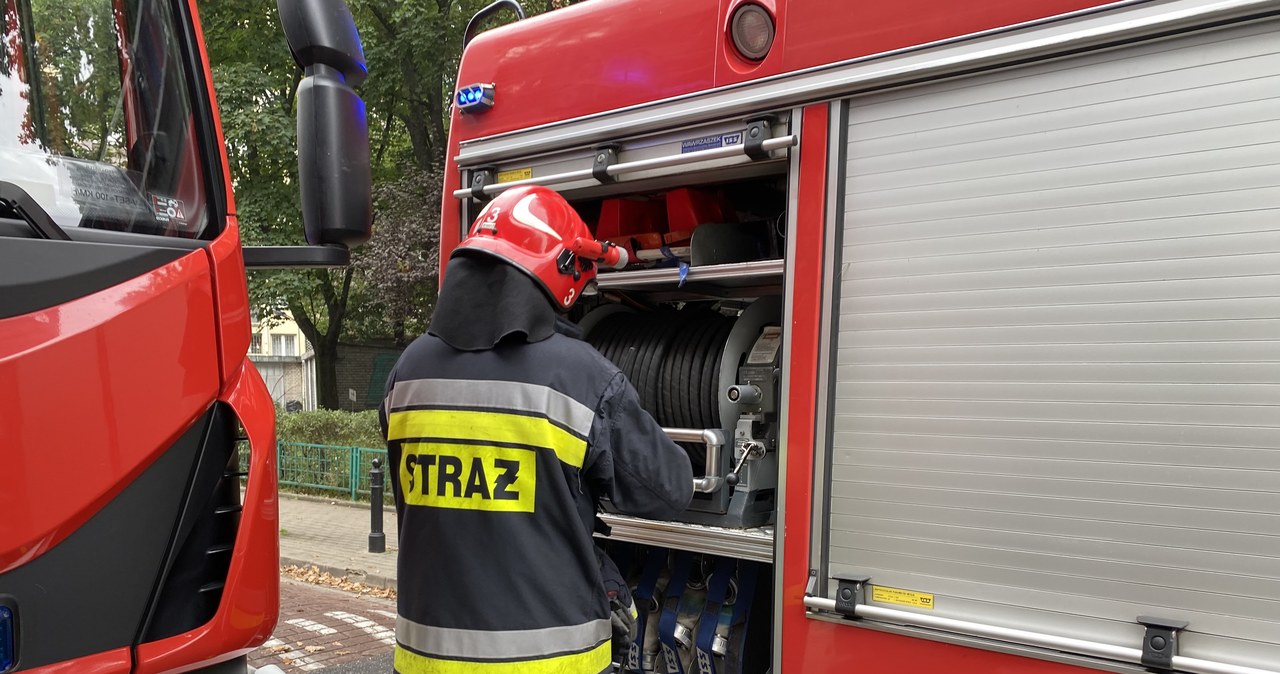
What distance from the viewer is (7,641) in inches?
65.8

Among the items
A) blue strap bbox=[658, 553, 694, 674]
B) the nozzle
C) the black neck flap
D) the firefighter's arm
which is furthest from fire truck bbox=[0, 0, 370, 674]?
blue strap bbox=[658, 553, 694, 674]

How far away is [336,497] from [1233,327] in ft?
41.0

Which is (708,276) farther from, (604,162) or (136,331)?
(136,331)

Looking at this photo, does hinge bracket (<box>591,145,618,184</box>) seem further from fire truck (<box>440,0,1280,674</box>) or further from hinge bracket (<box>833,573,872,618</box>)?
hinge bracket (<box>833,573,872,618</box>)

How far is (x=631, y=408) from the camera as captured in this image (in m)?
2.48

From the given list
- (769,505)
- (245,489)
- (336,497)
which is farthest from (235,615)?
(336,497)

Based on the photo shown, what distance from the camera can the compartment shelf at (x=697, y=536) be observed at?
2.88 m

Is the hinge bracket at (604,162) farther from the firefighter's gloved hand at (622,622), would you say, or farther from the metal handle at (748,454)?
the firefighter's gloved hand at (622,622)

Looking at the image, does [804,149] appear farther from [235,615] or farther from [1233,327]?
[235,615]

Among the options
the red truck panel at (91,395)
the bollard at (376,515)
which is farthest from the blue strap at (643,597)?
the bollard at (376,515)

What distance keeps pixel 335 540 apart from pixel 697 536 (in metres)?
8.21

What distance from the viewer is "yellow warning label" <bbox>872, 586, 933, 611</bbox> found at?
2.44 m

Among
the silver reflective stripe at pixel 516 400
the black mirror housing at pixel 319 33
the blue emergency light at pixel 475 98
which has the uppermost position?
the blue emergency light at pixel 475 98

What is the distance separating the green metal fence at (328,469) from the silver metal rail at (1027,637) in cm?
1040
